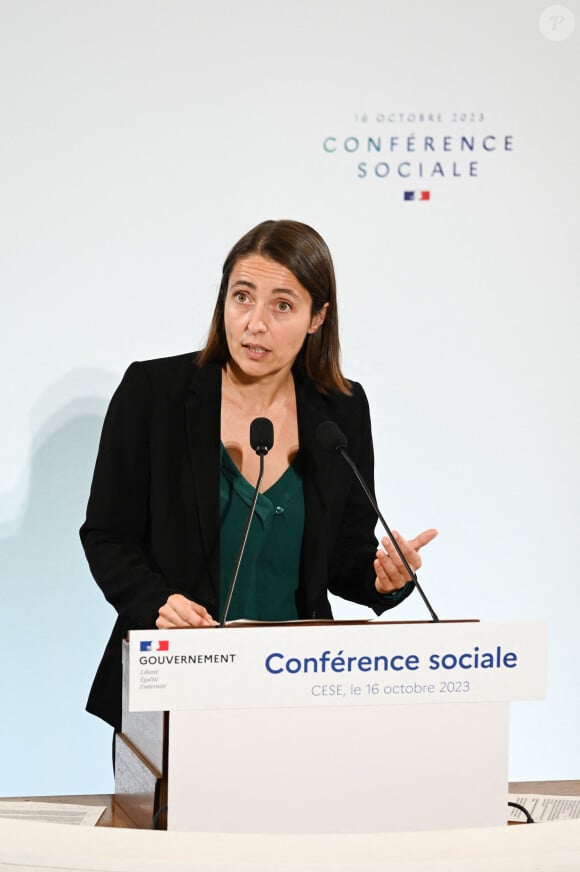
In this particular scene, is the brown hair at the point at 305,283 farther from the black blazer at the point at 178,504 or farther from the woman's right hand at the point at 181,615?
the woman's right hand at the point at 181,615

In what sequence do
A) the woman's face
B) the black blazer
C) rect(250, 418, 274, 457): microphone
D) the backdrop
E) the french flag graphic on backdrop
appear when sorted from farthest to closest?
the backdrop, the woman's face, the black blazer, rect(250, 418, 274, 457): microphone, the french flag graphic on backdrop

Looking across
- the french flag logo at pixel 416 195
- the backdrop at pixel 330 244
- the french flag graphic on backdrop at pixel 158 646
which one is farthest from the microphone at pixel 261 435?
the french flag logo at pixel 416 195

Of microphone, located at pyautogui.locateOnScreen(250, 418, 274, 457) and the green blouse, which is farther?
the green blouse

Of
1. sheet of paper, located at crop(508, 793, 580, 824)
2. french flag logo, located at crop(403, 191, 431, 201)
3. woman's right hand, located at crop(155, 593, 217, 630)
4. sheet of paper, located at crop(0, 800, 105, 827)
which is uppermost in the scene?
french flag logo, located at crop(403, 191, 431, 201)

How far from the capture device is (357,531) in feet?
8.28

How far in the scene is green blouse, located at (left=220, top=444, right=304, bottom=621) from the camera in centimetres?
229

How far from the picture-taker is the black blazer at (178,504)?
2246mm

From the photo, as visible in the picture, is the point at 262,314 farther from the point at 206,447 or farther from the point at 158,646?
the point at 158,646

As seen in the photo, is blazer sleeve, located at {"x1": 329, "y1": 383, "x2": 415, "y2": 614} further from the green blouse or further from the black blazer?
the green blouse

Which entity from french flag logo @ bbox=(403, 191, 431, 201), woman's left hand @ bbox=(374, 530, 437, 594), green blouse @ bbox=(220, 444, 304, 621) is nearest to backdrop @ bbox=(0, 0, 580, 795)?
french flag logo @ bbox=(403, 191, 431, 201)

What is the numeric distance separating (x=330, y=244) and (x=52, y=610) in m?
1.38

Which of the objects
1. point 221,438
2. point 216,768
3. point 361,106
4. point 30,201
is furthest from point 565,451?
point 216,768

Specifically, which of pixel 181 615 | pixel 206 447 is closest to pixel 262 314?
pixel 206 447

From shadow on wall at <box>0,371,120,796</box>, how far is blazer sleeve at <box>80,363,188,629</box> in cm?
102
